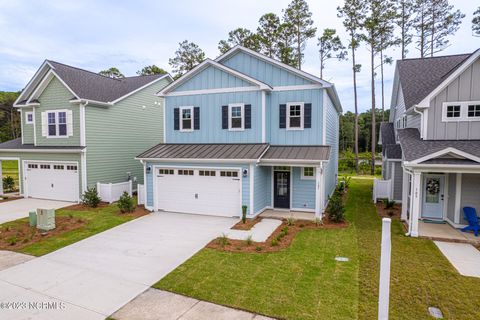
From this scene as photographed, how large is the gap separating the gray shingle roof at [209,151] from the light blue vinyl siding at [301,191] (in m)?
1.94

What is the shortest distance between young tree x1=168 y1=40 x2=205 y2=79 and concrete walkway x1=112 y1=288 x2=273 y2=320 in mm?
30309

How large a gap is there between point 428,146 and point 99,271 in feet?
37.6

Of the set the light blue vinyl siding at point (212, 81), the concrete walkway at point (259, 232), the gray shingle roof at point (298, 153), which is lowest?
the concrete walkway at point (259, 232)

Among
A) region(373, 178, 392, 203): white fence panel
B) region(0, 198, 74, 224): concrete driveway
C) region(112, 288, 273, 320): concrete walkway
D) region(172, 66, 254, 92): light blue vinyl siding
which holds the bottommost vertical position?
region(0, 198, 74, 224): concrete driveway

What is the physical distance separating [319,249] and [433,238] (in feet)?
13.7

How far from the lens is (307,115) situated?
12.9 meters

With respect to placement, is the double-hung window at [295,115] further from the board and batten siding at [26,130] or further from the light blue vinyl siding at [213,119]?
the board and batten siding at [26,130]

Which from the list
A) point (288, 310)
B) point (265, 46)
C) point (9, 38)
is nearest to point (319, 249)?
point (288, 310)

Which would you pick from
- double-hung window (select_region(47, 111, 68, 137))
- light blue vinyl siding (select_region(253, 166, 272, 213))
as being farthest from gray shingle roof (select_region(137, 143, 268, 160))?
double-hung window (select_region(47, 111, 68, 137))

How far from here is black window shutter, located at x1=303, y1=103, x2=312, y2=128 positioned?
1279 centimetres

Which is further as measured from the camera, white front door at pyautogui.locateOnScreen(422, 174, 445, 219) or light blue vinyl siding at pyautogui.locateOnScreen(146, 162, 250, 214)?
light blue vinyl siding at pyautogui.locateOnScreen(146, 162, 250, 214)

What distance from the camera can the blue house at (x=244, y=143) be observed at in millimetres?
12180

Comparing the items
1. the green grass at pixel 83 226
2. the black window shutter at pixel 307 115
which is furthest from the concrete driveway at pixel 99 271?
the black window shutter at pixel 307 115

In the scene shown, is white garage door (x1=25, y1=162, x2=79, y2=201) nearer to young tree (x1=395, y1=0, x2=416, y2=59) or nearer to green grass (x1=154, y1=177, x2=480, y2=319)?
green grass (x1=154, y1=177, x2=480, y2=319)
